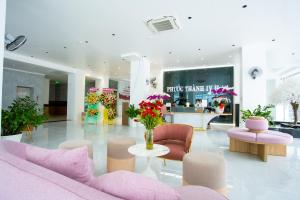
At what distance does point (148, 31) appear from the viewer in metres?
5.32

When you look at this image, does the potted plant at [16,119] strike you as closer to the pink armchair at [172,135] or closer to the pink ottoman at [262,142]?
the pink armchair at [172,135]

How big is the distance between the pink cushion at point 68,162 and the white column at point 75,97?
34.8 ft

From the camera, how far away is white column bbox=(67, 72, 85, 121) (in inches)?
432

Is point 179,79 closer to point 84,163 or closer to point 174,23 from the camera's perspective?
point 174,23

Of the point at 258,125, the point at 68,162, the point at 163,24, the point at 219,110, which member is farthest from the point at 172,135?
the point at 219,110

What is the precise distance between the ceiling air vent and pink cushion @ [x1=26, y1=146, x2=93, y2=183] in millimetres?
4097

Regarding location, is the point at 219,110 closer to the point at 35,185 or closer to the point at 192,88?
the point at 192,88

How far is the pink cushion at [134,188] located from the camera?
0.79 meters

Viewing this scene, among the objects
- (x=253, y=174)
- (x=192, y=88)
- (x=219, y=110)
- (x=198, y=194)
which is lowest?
(x=253, y=174)

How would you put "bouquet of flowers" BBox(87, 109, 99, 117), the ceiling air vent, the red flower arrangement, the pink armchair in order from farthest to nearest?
"bouquet of flowers" BBox(87, 109, 99, 117)
the ceiling air vent
the pink armchair
the red flower arrangement

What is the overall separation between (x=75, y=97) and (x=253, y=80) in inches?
388

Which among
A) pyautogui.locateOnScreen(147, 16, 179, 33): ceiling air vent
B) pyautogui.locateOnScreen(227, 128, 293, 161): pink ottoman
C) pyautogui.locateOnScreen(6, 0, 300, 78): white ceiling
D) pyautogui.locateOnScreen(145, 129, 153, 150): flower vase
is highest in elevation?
pyautogui.locateOnScreen(6, 0, 300, 78): white ceiling

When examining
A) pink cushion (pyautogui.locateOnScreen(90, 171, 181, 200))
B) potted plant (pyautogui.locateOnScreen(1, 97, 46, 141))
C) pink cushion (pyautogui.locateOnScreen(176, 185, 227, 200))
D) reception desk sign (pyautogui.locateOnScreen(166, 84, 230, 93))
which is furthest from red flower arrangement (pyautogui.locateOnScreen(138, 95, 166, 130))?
reception desk sign (pyautogui.locateOnScreen(166, 84, 230, 93))

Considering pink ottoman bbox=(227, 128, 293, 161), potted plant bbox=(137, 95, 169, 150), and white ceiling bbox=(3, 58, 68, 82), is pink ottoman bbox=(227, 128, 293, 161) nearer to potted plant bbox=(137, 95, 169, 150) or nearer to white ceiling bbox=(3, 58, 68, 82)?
potted plant bbox=(137, 95, 169, 150)
